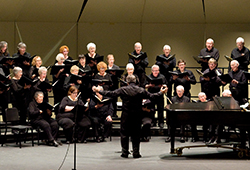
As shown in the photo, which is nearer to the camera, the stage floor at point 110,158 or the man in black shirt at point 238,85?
the stage floor at point 110,158

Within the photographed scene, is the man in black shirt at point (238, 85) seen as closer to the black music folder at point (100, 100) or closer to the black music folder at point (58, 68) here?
the black music folder at point (100, 100)

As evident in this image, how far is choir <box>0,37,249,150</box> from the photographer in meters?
8.44

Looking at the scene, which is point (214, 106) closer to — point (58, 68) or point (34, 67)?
point (58, 68)

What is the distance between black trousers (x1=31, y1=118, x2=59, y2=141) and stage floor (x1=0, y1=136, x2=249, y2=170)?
265mm

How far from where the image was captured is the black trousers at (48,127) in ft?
26.9

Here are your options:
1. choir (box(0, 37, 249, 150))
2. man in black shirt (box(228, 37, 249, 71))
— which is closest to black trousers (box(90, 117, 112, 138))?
choir (box(0, 37, 249, 150))

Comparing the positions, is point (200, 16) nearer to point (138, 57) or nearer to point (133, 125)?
Answer: point (138, 57)

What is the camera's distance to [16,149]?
25.4 feet

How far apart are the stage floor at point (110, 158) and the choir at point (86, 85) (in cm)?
59

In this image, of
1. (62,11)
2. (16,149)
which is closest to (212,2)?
(62,11)

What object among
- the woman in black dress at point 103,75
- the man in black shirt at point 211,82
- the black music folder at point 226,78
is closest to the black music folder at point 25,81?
the woman in black dress at point 103,75

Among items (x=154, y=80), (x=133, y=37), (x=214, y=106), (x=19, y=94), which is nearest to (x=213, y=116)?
(x=214, y=106)

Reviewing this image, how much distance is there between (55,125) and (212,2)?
19.6 feet

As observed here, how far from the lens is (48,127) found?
8250mm
